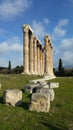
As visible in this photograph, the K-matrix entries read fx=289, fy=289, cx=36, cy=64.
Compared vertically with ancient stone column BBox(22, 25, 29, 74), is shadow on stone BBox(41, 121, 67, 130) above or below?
below

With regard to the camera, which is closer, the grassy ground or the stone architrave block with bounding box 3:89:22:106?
the grassy ground

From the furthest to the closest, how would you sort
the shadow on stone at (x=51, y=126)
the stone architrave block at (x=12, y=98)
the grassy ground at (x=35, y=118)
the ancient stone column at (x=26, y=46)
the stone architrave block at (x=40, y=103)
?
the ancient stone column at (x=26, y=46), the stone architrave block at (x=12, y=98), the stone architrave block at (x=40, y=103), the grassy ground at (x=35, y=118), the shadow on stone at (x=51, y=126)

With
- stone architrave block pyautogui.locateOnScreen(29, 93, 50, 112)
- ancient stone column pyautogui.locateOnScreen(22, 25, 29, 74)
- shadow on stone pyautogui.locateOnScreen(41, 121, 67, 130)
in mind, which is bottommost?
shadow on stone pyautogui.locateOnScreen(41, 121, 67, 130)

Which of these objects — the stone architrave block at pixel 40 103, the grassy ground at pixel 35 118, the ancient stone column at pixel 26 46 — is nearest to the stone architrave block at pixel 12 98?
the grassy ground at pixel 35 118

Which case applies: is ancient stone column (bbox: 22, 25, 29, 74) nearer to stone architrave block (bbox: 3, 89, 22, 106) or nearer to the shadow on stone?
stone architrave block (bbox: 3, 89, 22, 106)

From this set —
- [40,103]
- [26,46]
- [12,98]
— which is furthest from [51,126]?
[26,46]

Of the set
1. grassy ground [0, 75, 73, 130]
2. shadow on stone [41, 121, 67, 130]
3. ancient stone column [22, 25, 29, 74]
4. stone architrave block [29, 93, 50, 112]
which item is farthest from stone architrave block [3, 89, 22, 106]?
ancient stone column [22, 25, 29, 74]

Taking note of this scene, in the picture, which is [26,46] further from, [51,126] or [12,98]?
[51,126]

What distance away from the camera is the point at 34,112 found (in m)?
16.1

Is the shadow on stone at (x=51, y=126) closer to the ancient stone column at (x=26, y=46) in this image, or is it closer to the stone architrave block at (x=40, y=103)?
the stone architrave block at (x=40, y=103)

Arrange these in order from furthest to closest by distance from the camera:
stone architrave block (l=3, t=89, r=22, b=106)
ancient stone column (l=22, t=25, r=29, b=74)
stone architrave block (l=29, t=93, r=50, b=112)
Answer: ancient stone column (l=22, t=25, r=29, b=74), stone architrave block (l=3, t=89, r=22, b=106), stone architrave block (l=29, t=93, r=50, b=112)

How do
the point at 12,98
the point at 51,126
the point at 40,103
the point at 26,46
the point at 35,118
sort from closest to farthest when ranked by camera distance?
the point at 51,126
the point at 35,118
the point at 40,103
the point at 12,98
the point at 26,46

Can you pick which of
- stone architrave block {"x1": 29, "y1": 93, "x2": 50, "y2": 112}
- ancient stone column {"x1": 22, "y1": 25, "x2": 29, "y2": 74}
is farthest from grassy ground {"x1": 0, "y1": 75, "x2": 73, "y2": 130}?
ancient stone column {"x1": 22, "y1": 25, "x2": 29, "y2": 74}

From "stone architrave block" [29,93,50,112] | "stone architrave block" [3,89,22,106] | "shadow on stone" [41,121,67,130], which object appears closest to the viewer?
"shadow on stone" [41,121,67,130]
